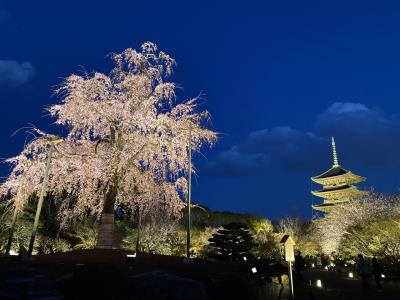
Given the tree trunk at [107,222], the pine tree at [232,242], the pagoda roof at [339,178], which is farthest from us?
the pagoda roof at [339,178]

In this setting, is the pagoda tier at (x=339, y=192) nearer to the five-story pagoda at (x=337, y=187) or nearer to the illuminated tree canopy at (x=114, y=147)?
the five-story pagoda at (x=337, y=187)

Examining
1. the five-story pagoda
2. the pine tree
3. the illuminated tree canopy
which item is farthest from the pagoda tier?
the illuminated tree canopy

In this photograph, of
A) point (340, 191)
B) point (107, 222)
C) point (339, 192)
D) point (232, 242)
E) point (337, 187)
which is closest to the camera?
point (107, 222)

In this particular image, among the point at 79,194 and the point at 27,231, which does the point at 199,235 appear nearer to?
the point at 27,231

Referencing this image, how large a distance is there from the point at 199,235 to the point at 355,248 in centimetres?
1541

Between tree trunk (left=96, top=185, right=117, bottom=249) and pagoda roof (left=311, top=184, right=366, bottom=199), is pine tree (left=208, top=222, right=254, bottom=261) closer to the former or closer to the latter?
tree trunk (left=96, top=185, right=117, bottom=249)

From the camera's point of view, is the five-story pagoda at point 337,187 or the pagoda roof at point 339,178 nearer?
the five-story pagoda at point 337,187

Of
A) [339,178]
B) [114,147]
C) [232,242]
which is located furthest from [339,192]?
[114,147]

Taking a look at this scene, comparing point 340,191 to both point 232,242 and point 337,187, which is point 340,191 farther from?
point 232,242

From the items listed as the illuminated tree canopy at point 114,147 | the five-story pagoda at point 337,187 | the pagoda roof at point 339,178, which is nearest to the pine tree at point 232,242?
the illuminated tree canopy at point 114,147

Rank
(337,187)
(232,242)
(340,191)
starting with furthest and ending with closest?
(337,187) → (340,191) → (232,242)

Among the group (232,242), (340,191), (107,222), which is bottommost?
(232,242)

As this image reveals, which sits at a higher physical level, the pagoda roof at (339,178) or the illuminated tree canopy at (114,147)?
the pagoda roof at (339,178)

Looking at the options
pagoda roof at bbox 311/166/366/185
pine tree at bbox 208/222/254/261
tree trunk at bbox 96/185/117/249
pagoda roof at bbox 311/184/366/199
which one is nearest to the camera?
tree trunk at bbox 96/185/117/249
